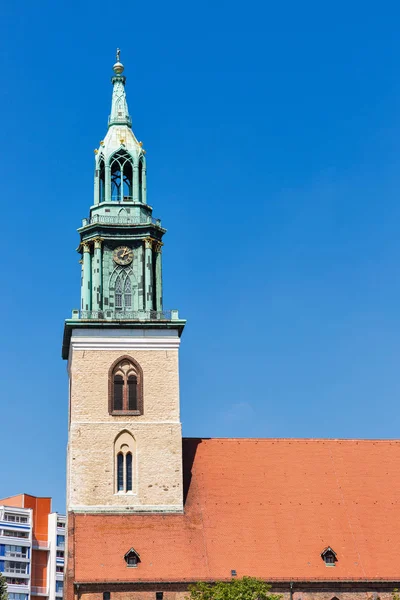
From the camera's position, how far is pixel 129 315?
160 ft

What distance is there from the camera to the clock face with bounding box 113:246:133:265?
50.2 meters

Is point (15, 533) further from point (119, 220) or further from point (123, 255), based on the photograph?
point (119, 220)

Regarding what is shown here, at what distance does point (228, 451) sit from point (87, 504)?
775 centimetres

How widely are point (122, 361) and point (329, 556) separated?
42.8 feet

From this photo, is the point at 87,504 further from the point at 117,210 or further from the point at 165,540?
the point at 117,210

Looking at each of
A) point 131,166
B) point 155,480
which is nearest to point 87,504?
point 155,480

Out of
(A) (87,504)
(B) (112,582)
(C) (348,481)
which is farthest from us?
(C) (348,481)

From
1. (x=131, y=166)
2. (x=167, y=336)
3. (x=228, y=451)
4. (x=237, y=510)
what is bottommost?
(x=237, y=510)

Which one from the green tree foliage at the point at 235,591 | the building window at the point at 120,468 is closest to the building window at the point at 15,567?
the building window at the point at 120,468

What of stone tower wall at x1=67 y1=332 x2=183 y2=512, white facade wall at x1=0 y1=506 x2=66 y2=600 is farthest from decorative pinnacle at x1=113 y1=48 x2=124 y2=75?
white facade wall at x1=0 y1=506 x2=66 y2=600

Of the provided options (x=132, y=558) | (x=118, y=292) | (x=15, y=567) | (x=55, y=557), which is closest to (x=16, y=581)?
(x=15, y=567)

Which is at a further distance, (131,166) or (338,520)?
(131,166)

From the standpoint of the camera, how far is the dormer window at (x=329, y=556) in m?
45.3

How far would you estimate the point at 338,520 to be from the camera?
47250mm
